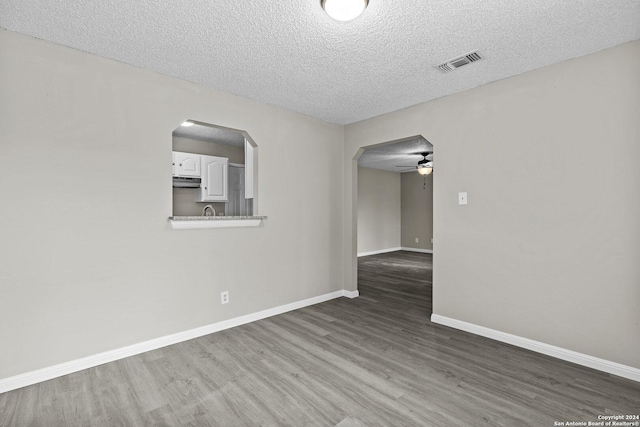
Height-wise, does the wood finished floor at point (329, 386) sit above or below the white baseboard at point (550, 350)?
below

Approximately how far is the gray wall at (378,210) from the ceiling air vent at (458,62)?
572cm

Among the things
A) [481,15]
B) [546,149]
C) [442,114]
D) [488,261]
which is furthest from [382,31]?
[488,261]

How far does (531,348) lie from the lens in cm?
264

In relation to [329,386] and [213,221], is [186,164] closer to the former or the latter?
[213,221]

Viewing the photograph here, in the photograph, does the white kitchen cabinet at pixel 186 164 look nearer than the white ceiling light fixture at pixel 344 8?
No

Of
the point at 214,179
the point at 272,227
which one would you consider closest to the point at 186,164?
the point at 214,179

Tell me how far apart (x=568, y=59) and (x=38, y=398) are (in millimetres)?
4479

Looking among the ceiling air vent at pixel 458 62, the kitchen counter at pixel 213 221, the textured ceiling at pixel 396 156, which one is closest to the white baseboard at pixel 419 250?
the textured ceiling at pixel 396 156

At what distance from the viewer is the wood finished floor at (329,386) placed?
1780 mm

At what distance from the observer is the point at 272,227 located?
3541 millimetres

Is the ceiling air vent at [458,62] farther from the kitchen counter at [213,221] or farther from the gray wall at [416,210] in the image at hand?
the gray wall at [416,210]

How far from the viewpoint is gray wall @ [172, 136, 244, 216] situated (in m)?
4.97

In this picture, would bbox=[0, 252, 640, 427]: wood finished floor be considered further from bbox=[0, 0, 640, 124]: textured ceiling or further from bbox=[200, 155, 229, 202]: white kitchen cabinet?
bbox=[200, 155, 229, 202]: white kitchen cabinet

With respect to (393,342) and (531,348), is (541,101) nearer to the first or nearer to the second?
(531,348)
